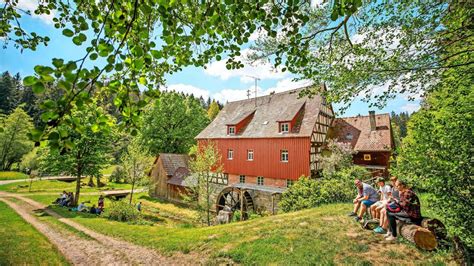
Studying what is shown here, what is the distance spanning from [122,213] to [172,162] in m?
13.5

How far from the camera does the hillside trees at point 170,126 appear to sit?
1284 inches

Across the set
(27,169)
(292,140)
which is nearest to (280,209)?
(292,140)

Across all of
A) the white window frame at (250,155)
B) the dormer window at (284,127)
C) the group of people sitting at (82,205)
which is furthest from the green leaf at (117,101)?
the white window frame at (250,155)

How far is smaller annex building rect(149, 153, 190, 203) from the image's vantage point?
86.8ft

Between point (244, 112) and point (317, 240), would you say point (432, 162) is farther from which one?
point (244, 112)

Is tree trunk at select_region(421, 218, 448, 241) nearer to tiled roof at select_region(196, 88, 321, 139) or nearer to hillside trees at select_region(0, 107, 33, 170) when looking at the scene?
tiled roof at select_region(196, 88, 321, 139)

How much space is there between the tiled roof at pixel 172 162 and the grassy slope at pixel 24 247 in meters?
15.5

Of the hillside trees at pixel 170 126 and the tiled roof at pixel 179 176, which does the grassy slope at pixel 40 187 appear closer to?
the hillside trees at pixel 170 126

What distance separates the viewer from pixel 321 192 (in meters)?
13.9

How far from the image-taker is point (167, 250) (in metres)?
8.22

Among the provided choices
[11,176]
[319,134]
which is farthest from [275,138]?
[11,176]

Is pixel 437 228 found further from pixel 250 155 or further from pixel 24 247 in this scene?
pixel 250 155

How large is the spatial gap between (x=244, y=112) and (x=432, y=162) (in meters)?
22.5

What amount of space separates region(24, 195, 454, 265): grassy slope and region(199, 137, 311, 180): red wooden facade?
941cm
